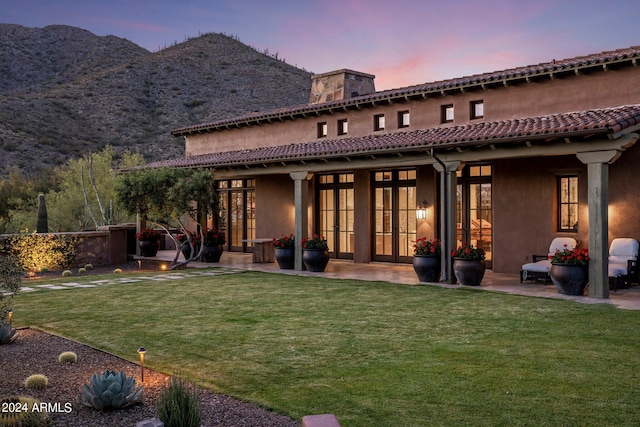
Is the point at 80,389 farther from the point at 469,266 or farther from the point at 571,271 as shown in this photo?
the point at 571,271

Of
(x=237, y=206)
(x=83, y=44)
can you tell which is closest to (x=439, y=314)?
(x=237, y=206)

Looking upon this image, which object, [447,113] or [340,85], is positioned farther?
[340,85]

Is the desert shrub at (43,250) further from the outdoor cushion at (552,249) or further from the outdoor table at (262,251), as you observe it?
the outdoor cushion at (552,249)

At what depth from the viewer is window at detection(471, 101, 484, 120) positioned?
1527 centimetres

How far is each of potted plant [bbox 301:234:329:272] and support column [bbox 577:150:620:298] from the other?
6740 mm

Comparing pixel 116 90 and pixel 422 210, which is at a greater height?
pixel 116 90

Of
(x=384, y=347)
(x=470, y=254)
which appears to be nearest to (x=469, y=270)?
(x=470, y=254)

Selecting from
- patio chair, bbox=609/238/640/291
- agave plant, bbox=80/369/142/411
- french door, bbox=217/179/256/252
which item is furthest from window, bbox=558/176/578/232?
agave plant, bbox=80/369/142/411

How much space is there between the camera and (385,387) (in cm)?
539

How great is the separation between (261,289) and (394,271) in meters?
4.50

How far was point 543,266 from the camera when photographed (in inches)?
487

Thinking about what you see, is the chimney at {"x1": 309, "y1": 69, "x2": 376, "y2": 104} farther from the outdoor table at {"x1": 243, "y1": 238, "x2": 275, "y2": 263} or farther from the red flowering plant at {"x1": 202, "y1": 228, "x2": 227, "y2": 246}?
the red flowering plant at {"x1": 202, "y1": 228, "x2": 227, "y2": 246}

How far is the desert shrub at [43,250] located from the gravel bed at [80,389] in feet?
32.1

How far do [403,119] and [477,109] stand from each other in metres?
2.41
